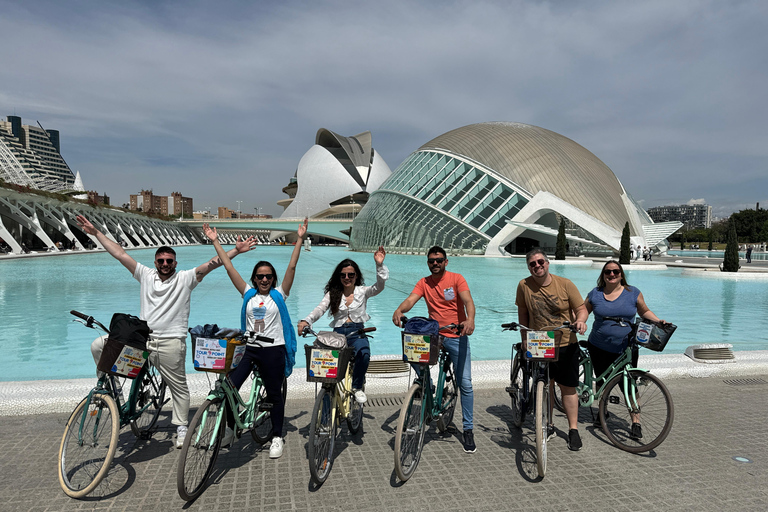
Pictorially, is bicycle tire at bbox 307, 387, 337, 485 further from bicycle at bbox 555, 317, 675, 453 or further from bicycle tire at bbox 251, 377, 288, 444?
bicycle at bbox 555, 317, 675, 453

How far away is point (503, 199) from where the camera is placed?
3484 centimetres

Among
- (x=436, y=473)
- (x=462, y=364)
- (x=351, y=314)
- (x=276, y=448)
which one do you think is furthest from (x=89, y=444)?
(x=462, y=364)

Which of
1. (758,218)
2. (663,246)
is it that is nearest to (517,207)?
(663,246)

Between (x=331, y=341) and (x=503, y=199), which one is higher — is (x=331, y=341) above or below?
below


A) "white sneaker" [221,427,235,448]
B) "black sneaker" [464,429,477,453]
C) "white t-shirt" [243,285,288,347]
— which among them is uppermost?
"white t-shirt" [243,285,288,347]

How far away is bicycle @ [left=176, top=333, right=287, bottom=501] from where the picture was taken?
2965mm

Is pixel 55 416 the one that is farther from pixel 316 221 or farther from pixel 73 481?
pixel 316 221

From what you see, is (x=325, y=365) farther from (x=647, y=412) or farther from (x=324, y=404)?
(x=647, y=412)

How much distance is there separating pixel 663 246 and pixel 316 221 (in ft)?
176

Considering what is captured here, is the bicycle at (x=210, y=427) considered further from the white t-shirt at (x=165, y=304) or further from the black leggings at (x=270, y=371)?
the white t-shirt at (x=165, y=304)

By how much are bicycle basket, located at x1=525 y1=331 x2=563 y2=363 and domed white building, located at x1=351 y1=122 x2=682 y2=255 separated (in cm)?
2984

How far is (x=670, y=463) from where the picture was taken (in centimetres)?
360

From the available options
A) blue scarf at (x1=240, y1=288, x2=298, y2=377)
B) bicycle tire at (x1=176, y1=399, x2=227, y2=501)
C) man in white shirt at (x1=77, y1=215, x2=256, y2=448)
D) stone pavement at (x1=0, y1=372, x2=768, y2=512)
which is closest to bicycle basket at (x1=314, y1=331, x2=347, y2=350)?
blue scarf at (x1=240, y1=288, x2=298, y2=377)

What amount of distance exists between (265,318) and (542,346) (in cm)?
218
